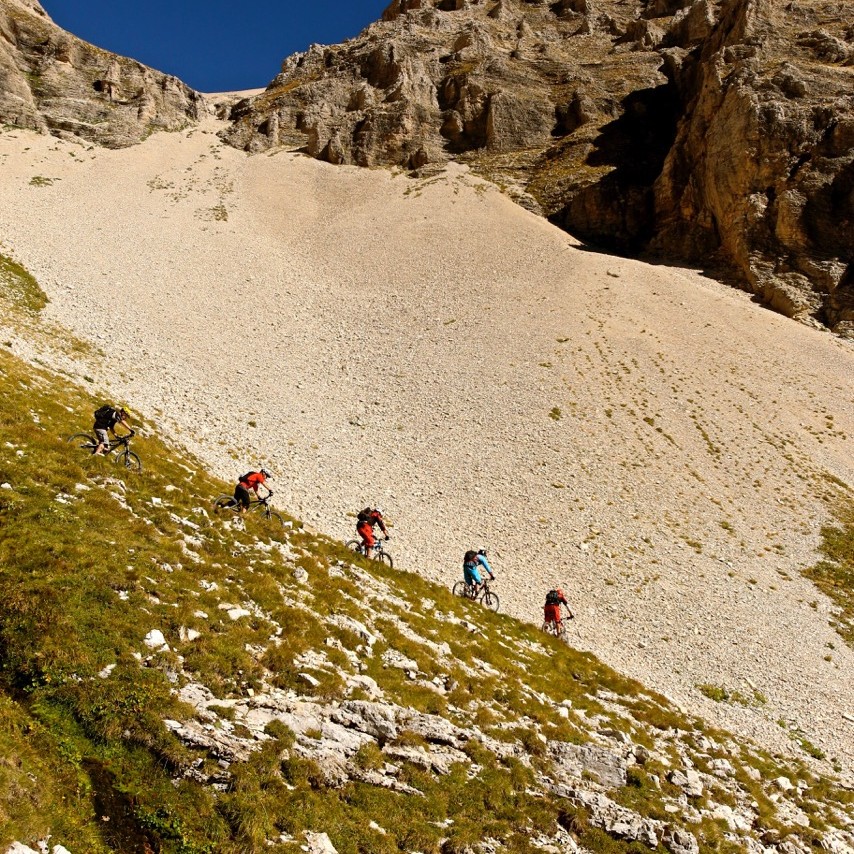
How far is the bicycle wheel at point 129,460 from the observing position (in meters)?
17.1

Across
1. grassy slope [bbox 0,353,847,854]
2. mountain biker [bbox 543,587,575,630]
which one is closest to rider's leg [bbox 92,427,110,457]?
grassy slope [bbox 0,353,847,854]

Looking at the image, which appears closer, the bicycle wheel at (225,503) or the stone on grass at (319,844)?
the stone on grass at (319,844)

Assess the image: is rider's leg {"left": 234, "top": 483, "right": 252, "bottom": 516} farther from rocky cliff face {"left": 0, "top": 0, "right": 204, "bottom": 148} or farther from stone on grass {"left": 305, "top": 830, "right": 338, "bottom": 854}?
rocky cliff face {"left": 0, "top": 0, "right": 204, "bottom": 148}

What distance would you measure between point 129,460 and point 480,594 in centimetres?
1293

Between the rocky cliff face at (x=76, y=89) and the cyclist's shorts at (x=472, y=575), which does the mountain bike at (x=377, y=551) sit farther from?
the rocky cliff face at (x=76, y=89)

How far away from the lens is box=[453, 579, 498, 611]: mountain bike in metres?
21.8

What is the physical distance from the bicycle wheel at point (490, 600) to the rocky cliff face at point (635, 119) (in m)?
49.1

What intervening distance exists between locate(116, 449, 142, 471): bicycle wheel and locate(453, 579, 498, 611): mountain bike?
11.7 m

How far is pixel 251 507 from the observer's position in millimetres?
19078

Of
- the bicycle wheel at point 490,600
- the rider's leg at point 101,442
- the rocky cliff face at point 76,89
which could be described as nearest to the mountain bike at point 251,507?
the rider's leg at point 101,442

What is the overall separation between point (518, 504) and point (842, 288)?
46243mm

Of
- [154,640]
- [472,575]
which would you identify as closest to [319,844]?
[154,640]

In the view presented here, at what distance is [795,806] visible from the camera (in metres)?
14.3

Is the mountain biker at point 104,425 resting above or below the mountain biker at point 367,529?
above
